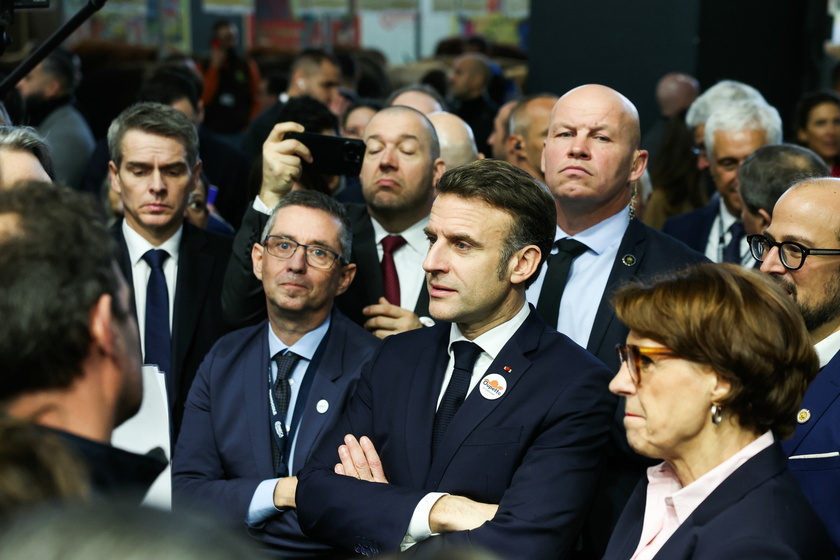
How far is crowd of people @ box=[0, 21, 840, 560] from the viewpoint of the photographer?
147 cm

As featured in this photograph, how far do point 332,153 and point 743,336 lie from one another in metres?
2.11

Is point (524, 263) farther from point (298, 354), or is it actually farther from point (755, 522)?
point (755, 522)

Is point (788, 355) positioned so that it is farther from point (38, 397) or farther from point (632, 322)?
point (38, 397)

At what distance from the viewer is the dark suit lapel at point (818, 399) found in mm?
2578

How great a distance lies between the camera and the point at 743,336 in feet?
6.98

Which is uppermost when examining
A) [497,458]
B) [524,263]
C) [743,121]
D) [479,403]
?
[743,121]

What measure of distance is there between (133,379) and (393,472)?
49.3 inches

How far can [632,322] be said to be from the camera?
87.4 inches

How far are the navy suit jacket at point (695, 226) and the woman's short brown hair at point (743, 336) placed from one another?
8.33ft

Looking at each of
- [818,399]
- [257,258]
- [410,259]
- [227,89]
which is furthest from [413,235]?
[227,89]

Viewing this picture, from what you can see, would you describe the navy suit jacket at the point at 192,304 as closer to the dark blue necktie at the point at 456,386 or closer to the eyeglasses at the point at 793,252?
the dark blue necktie at the point at 456,386

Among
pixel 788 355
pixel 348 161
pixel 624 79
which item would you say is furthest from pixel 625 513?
pixel 624 79

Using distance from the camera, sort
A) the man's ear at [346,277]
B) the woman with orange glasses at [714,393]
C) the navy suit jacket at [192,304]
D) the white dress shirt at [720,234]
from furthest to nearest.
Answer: the white dress shirt at [720,234]
the navy suit jacket at [192,304]
the man's ear at [346,277]
the woman with orange glasses at [714,393]

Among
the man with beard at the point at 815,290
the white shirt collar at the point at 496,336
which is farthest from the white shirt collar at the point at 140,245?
the man with beard at the point at 815,290
